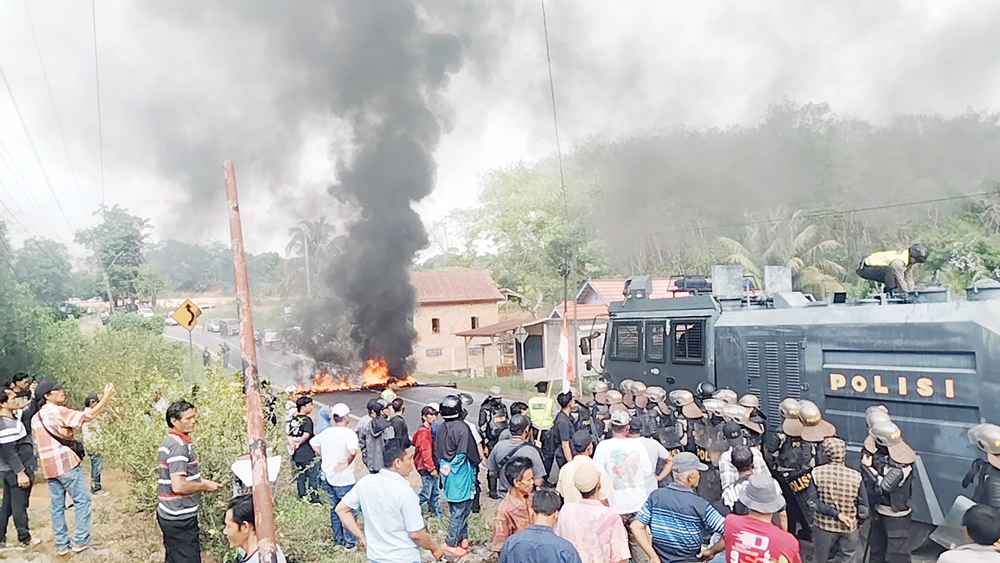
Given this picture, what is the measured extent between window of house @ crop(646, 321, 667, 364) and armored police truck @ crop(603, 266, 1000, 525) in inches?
0.6

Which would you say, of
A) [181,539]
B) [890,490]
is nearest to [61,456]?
[181,539]

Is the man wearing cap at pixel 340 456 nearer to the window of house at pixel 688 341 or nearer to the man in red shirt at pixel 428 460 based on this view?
the man in red shirt at pixel 428 460

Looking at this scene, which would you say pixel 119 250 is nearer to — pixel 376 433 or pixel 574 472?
pixel 376 433

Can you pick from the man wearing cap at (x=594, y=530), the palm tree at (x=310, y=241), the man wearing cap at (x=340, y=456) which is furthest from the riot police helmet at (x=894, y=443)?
the palm tree at (x=310, y=241)

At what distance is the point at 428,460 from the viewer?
25.2 ft

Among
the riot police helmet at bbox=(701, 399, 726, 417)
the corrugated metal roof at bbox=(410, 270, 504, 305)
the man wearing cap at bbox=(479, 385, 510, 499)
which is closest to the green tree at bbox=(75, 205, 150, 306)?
the corrugated metal roof at bbox=(410, 270, 504, 305)

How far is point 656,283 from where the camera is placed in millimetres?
23062

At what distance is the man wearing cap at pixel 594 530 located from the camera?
3824 millimetres

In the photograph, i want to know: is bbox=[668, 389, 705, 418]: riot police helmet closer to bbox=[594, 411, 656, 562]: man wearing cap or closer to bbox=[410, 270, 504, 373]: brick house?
bbox=[594, 411, 656, 562]: man wearing cap

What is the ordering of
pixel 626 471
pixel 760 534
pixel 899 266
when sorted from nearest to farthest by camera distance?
pixel 760 534
pixel 626 471
pixel 899 266

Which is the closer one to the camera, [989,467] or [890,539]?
[989,467]

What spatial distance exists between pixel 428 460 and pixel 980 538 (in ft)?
17.7

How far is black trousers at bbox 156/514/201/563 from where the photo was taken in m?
4.82

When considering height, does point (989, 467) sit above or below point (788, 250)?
below
